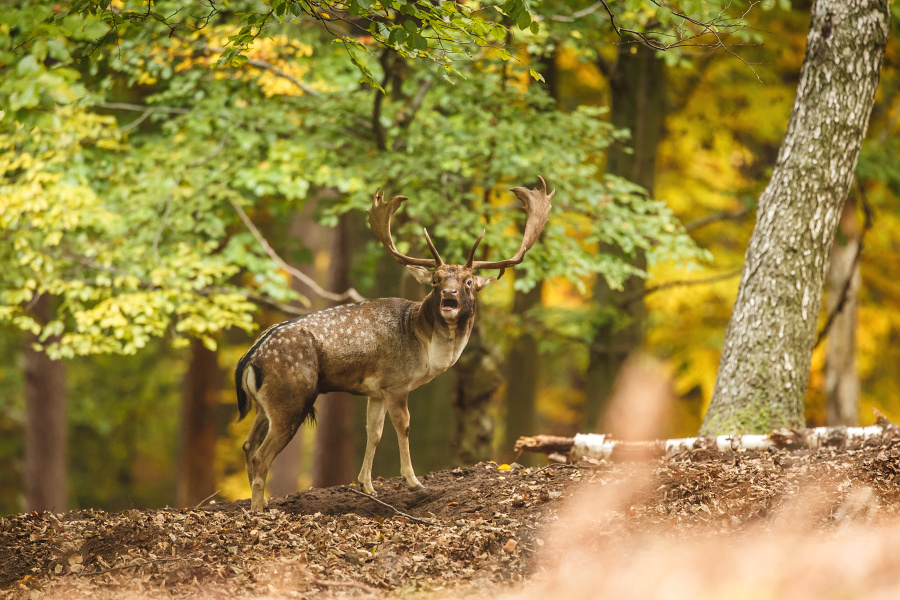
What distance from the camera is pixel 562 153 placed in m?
8.81

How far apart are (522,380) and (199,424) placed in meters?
6.33

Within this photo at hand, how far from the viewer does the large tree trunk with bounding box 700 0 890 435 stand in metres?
6.82

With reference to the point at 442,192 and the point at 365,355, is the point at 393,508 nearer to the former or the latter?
the point at 365,355

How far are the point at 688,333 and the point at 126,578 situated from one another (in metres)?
11.0

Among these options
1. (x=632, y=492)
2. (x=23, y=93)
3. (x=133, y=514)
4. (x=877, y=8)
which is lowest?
(x=133, y=514)

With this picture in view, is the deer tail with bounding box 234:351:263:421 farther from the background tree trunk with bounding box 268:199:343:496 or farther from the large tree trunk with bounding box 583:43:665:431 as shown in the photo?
the background tree trunk with bounding box 268:199:343:496

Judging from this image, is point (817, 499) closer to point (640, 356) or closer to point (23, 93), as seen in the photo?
point (23, 93)

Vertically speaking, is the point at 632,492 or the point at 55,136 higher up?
the point at 55,136

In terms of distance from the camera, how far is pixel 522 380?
49.6 ft

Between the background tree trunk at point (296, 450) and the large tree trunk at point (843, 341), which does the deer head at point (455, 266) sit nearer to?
the background tree trunk at point (296, 450)

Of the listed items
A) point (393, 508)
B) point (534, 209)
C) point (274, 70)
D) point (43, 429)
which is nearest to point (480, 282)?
point (534, 209)

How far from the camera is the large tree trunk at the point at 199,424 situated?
15.9 m

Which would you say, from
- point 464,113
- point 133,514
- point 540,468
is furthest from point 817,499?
point 464,113

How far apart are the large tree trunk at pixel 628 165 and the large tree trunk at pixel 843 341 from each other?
330cm
